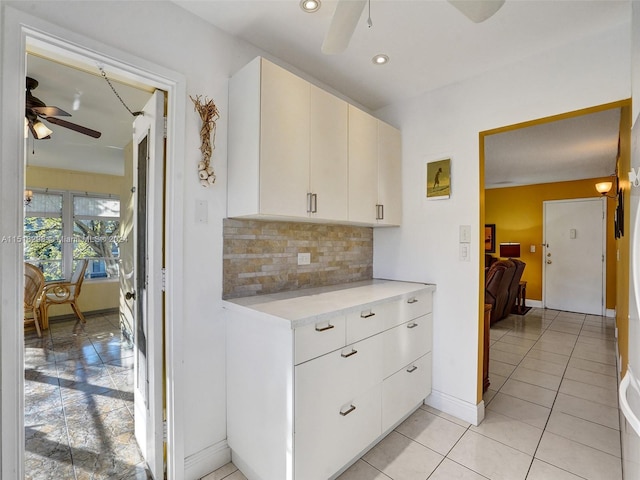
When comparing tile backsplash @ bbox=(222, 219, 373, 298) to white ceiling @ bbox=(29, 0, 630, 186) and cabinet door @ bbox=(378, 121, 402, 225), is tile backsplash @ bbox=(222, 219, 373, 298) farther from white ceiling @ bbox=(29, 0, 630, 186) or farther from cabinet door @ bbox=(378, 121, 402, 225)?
white ceiling @ bbox=(29, 0, 630, 186)

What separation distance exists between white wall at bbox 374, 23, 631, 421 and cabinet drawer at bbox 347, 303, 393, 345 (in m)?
0.75

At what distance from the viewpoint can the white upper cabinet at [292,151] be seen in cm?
166

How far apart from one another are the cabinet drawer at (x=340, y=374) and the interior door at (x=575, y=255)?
578cm

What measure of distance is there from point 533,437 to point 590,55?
2.49 m

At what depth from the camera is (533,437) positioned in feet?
6.81

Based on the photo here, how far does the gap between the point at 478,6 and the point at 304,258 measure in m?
1.73

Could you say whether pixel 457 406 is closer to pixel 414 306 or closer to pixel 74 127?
pixel 414 306

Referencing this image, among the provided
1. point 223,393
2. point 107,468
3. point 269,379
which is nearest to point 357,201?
point 269,379

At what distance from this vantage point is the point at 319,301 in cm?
181

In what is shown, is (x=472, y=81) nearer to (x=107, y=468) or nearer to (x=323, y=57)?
(x=323, y=57)

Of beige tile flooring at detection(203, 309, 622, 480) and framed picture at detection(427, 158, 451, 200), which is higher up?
framed picture at detection(427, 158, 451, 200)

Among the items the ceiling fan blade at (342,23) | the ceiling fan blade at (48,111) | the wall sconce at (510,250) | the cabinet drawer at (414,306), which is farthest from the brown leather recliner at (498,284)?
the ceiling fan blade at (48,111)

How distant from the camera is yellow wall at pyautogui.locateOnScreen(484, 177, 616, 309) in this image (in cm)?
584

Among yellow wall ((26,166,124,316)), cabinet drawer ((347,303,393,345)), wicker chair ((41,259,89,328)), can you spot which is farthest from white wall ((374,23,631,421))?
yellow wall ((26,166,124,316))
